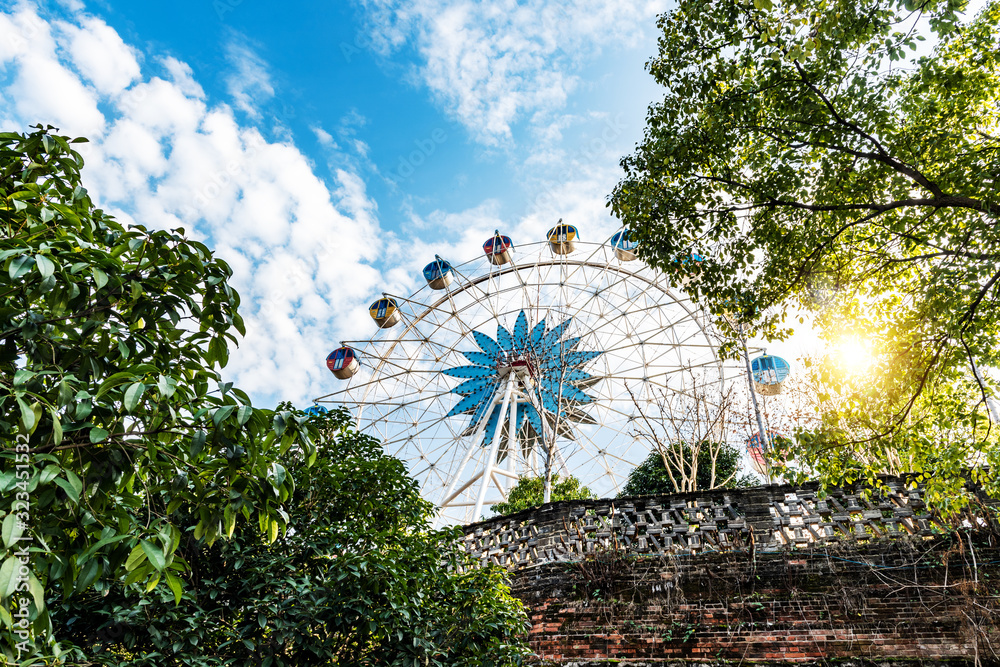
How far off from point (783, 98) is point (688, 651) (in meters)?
6.56

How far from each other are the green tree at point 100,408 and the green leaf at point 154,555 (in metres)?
0.01

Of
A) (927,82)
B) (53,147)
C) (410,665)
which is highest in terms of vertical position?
(927,82)

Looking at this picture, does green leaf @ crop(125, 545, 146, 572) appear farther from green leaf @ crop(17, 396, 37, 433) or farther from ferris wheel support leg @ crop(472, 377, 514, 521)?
ferris wheel support leg @ crop(472, 377, 514, 521)

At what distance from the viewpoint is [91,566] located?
2432 mm

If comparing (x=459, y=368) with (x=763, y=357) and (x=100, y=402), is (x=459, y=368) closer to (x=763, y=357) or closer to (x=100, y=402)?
(x=763, y=357)

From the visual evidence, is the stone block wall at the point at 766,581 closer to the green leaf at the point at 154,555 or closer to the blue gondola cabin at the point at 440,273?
the green leaf at the point at 154,555

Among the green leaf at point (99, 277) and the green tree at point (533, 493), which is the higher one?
the green tree at point (533, 493)

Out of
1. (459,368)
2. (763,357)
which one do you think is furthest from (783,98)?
(459,368)

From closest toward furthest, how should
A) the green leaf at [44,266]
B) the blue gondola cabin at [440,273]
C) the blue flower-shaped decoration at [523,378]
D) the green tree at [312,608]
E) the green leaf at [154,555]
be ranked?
the green leaf at [154,555] → the green leaf at [44,266] → the green tree at [312,608] → the blue flower-shaped decoration at [523,378] → the blue gondola cabin at [440,273]

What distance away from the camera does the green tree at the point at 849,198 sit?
659 cm

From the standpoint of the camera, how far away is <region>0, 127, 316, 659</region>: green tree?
93.8 inches

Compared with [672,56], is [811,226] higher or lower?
lower

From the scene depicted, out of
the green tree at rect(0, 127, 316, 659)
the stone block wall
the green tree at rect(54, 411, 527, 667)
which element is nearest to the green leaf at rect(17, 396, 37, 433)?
the green tree at rect(0, 127, 316, 659)

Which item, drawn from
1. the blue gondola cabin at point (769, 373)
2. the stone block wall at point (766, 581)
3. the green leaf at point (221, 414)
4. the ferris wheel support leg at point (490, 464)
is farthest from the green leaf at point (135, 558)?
the blue gondola cabin at point (769, 373)
